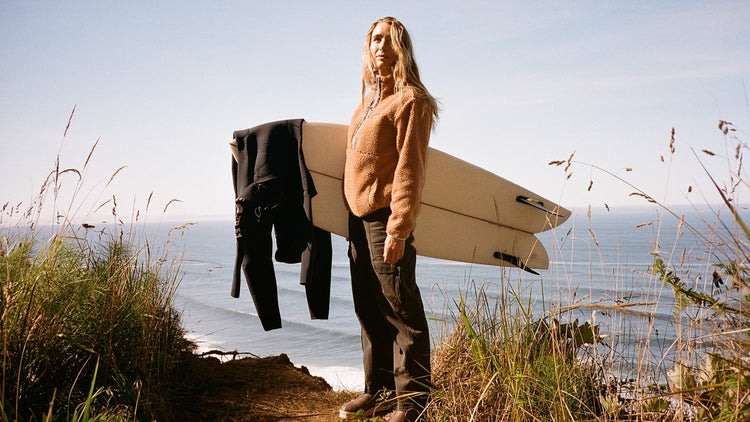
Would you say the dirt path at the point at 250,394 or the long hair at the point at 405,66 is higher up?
the long hair at the point at 405,66

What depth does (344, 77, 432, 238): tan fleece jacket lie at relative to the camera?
2076mm

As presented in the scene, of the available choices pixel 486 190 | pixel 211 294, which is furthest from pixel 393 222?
pixel 211 294

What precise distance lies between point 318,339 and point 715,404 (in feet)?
29.9

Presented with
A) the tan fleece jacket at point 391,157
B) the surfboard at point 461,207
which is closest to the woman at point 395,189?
the tan fleece jacket at point 391,157

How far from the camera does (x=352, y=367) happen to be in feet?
28.1

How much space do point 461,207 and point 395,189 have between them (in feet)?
3.84

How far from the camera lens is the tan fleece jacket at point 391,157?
81.7 inches

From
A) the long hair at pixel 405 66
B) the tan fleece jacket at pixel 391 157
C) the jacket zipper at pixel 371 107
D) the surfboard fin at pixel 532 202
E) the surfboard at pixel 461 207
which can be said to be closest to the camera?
the tan fleece jacket at pixel 391 157

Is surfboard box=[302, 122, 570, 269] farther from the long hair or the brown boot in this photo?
the brown boot

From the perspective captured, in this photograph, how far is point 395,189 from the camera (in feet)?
6.83

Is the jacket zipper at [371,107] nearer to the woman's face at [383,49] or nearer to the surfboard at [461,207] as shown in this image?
the woman's face at [383,49]

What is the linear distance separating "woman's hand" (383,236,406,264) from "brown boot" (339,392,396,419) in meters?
0.64

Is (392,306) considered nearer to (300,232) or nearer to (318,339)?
(300,232)

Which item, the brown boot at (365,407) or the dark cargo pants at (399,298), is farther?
the brown boot at (365,407)
